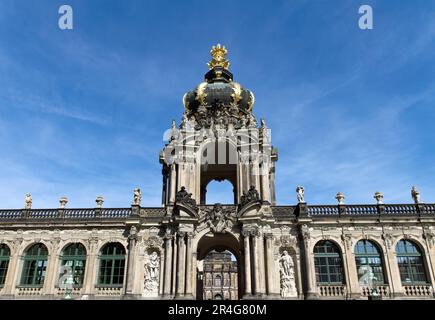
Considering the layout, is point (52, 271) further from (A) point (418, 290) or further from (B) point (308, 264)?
(A) point (418, 290)

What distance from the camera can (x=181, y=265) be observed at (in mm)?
25391

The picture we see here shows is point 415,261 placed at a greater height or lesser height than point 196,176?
lesser

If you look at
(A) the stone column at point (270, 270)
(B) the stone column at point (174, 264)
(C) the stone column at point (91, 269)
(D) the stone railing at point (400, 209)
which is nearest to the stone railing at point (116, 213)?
(C) the stone column at point (91, 269)

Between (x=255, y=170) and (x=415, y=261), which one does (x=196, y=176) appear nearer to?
(x=255, y=170)

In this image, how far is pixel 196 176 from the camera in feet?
97.3

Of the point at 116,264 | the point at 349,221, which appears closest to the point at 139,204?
the point at 116,264

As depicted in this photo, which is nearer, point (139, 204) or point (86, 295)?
point (86, 295)

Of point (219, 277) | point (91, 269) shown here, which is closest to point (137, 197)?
point (91, 269)

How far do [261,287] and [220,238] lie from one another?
16.7 feet

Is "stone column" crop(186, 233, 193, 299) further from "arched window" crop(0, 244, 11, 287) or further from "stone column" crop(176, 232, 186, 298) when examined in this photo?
"arched window" crop(0, 244, 11, 287)

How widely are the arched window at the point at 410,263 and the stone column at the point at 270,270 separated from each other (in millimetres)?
9662

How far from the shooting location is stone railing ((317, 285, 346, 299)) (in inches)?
1010

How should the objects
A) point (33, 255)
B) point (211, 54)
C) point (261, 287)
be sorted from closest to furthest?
1. point (261, 287)
2. point (33, 255)
3. point (211, 54)

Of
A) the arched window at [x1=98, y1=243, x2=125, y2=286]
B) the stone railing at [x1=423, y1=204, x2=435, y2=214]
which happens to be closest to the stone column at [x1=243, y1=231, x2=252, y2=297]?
the arched window at [x1=98, y1=243, x2=125, y2=286]
